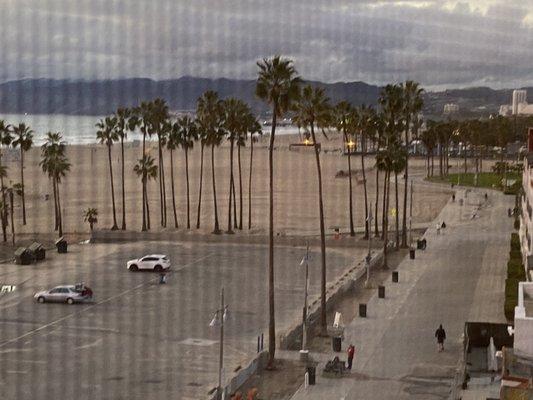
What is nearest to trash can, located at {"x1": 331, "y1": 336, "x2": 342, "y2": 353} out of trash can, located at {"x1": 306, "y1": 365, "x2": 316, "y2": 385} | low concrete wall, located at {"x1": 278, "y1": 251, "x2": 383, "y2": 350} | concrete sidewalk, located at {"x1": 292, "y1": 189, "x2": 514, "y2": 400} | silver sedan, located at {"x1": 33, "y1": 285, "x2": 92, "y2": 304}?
concrete sidewalk, located at {"x1": 292, "y1": 189, "x2": 514, "y2": 400}

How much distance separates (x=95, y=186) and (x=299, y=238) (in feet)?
127

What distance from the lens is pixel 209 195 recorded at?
7138 centimetres

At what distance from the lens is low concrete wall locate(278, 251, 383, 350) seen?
935 inches

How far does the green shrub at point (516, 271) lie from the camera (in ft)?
95.7

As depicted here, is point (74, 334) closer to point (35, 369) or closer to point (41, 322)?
point (41, 322)

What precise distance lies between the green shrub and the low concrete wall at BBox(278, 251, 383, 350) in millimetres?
5755

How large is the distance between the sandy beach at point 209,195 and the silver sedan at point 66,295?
21916mm

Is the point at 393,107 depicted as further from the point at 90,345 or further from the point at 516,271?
the point at 90,345

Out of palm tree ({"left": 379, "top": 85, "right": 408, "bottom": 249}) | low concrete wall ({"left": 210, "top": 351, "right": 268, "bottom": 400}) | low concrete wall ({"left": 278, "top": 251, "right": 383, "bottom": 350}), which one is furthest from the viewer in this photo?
palm tree ({"left": 379, "top": 85, "right": 408, "bottom": 249})

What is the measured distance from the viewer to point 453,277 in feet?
113

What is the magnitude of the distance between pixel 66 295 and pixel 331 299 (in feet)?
29.1

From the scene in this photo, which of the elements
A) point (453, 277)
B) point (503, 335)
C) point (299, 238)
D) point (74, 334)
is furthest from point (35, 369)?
point (299, 238)

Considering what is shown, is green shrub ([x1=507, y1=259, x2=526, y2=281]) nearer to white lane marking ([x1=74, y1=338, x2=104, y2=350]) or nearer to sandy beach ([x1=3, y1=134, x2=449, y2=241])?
white lane marking ([x1=74, y1=338, x2=104, y2=350])

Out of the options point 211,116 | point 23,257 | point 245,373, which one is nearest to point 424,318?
point 245,373
